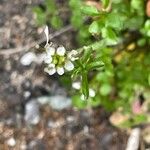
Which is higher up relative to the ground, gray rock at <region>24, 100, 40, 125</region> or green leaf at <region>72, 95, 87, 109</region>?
green leaf at <region>72, 95, 87, 109</region>

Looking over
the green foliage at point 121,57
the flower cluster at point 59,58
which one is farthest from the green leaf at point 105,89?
the flower cluster at point 59,58

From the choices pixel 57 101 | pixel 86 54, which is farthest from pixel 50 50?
pixel 57 101

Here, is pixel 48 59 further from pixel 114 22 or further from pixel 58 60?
pixel 114 22

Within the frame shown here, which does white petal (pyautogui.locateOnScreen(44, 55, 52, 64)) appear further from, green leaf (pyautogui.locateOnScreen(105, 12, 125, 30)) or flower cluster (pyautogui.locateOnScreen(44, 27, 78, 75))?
green leaf (pyautogui.locateOnScreen(105, 12, 125, 30))

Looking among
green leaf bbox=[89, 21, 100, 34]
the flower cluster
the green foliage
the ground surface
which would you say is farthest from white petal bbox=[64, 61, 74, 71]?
the ground surface

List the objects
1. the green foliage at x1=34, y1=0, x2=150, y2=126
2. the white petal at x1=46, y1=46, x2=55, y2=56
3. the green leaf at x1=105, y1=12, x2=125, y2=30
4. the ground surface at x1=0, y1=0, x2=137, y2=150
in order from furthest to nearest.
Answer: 1. the ground surface at x1=0, y1=0, x2=137, y2=150
2. the green foliage at x1=34, y1=0, x2=150, y2=126
3. the green leaf at x1=105, y1=12, x2=125, y2=30
4. the white petal at x1=46, y1=46, x2=55, y2=56
